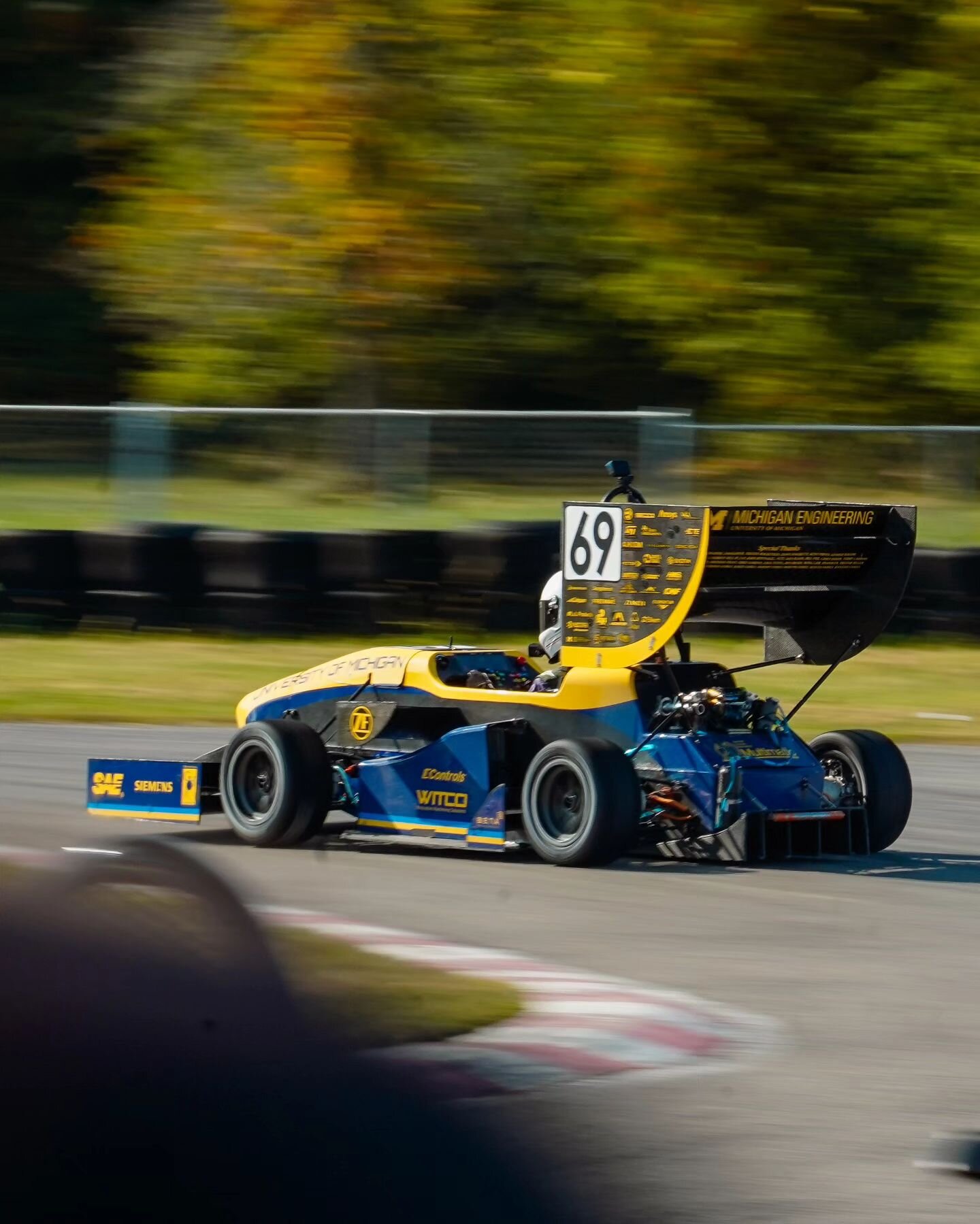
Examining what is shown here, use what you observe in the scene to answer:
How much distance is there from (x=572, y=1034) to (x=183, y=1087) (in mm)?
2962

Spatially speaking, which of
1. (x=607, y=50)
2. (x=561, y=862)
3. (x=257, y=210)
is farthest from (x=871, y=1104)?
(x=257, y=210)

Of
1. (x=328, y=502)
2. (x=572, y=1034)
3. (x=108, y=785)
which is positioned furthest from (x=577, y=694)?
(x=328, y=502)

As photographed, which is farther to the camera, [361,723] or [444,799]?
[361,723]

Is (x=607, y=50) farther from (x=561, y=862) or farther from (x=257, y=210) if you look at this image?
(x=561, y=862)

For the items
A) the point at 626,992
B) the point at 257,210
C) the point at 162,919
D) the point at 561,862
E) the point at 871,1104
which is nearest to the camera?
the point at 162,919

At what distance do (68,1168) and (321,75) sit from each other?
22054 mm

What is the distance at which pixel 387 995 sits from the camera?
19.6 feet

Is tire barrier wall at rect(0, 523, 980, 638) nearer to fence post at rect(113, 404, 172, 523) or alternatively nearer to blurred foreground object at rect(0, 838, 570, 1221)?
fence post at rect(113, 404, 172, 523)

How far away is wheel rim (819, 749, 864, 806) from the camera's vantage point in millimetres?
8852

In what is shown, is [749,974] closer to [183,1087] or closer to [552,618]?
[552,618]

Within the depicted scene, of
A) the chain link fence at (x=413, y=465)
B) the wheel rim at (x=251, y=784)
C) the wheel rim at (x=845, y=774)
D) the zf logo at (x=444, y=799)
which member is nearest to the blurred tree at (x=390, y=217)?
the chain link fence at (x=413, y=465)

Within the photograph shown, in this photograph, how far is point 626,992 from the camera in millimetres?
6266

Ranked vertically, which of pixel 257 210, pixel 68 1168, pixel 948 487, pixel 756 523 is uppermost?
pixel 257 210

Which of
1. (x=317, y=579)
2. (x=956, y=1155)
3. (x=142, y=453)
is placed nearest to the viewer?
(x=956, y=1155)
